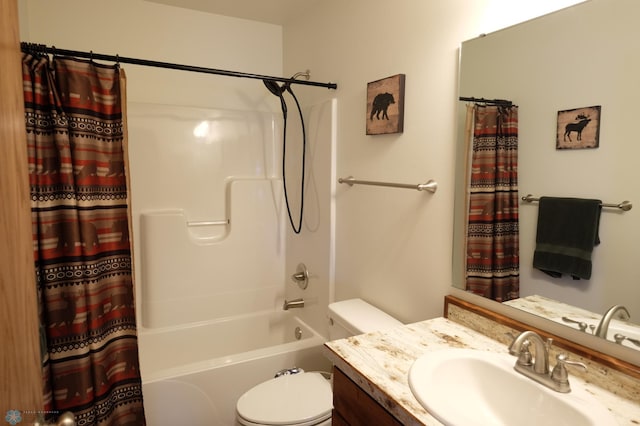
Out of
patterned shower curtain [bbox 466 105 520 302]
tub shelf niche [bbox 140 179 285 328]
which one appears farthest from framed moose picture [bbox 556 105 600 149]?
tub shelf niche [bbox 140 179 285 328]

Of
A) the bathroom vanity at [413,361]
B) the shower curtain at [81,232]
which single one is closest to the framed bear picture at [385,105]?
the bathroom vanity at [413,361]

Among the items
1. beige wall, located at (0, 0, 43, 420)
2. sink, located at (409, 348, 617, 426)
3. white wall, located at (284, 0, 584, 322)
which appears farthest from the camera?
white wall, located at (284, 0, 584, 322)

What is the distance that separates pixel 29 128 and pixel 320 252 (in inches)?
61.5

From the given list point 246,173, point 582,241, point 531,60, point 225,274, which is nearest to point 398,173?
point 531,60

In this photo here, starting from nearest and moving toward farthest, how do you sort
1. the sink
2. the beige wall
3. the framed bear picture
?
the beige wall, the sink, the framed bear picture

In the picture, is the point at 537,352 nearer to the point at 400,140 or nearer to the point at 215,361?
the point at 400,140

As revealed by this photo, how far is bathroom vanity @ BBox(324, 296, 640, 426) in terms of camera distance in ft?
3.01

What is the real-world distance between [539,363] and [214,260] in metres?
2.06

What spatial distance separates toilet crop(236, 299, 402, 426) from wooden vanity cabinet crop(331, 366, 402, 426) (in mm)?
360

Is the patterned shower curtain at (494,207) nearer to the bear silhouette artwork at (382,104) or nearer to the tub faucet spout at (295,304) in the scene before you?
the bear silhouette artwork at (382,104)

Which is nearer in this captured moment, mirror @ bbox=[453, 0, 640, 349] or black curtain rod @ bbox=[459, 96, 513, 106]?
mirror @ bbox=[453, 0, 640, 349]

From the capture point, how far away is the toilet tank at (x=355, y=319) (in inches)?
65.0

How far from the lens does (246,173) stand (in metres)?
2.69

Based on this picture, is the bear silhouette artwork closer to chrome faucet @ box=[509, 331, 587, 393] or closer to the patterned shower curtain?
the patterned shower curtain
